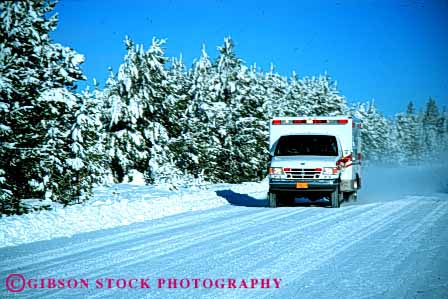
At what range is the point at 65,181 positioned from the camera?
17.5m

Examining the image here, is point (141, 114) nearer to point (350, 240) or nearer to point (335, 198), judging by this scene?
point (335, 198)

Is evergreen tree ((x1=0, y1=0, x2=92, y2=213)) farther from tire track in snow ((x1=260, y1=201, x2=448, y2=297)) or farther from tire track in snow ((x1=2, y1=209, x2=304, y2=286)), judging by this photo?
tire track in snow ((x1=260, y1=201, x2=448, y2=297))

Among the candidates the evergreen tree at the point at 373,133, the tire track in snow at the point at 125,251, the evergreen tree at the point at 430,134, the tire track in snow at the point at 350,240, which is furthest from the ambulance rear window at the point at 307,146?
the evergreen tree at the point at 430,134

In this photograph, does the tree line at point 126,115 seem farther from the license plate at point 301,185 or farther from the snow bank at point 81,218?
the license plate at point 301,185

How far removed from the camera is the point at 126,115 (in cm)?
3167

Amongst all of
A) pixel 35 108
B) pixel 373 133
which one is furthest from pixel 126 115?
pixel 373 133

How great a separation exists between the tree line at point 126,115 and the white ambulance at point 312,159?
668cm

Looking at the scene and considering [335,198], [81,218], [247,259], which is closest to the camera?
[247,259]

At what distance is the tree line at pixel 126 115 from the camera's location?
15617 mm

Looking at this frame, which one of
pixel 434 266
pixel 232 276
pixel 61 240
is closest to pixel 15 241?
pixel 61 240

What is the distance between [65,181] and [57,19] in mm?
5713

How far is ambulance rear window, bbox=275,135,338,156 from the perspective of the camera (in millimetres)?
17578

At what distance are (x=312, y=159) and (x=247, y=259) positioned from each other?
29.8ft

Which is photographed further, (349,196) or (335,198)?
(349,196)
